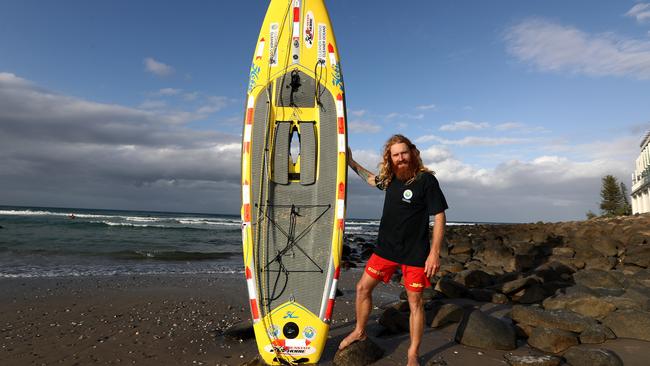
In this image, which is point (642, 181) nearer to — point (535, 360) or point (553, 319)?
point (553, 319)

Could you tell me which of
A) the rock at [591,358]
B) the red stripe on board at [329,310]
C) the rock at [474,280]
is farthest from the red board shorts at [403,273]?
the rock at [474,280]

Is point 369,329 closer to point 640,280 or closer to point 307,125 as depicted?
point 307,125

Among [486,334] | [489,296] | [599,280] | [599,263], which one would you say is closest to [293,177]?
[486,334]

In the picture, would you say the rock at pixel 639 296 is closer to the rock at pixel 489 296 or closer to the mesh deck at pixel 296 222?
the rock at pixel 489 296

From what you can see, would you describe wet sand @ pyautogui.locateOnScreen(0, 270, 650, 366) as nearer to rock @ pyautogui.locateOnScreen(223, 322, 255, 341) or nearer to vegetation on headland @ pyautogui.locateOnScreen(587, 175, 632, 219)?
rock @ pyautogui.locateOnScreen(223, 322, 255, 341)

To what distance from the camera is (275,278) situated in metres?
4.63

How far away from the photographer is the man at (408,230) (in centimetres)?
350

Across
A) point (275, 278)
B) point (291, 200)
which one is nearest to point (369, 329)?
point (275, 278)

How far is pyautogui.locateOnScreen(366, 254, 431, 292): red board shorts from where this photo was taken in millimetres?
3521

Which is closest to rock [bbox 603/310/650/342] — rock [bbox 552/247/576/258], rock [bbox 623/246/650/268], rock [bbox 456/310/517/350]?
rock [bbox 456/310/517/350]

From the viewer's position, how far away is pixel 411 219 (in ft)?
11.8

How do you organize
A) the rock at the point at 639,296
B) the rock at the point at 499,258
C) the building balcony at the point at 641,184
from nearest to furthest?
the rock at the point at 639,296
the rock at the point at 499,258
the building balcony at the point at 641,184

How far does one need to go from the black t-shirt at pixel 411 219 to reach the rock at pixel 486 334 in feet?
4.51

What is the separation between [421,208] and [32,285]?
25.6ft
